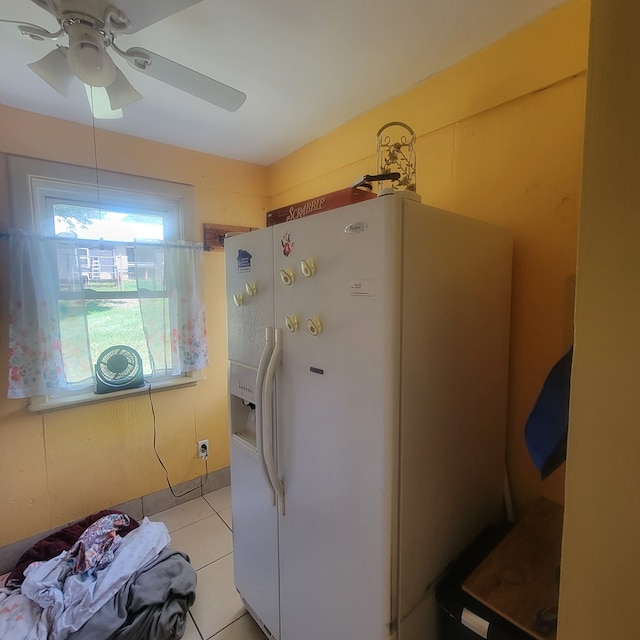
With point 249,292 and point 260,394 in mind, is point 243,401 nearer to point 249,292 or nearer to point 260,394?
point 260,394

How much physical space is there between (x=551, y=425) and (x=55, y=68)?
1834 millimetres

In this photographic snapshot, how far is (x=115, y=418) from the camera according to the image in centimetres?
212

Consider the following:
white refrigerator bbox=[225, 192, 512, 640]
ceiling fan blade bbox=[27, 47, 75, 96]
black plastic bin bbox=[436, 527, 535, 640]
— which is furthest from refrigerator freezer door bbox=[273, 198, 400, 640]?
ceiling fan blade bbox=[27, 47, 75, 96]

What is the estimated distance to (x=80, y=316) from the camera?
1940 millimetres

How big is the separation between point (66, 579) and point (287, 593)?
44.9 inches

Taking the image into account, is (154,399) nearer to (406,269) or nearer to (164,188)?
(164,188)

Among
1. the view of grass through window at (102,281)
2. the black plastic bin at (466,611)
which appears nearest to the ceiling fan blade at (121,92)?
the view of grass through window at (102,281)

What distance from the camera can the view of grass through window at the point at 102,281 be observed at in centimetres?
192

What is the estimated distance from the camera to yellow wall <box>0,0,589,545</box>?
122 centimetres

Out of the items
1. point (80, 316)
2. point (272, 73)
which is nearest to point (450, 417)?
point (272, 73)

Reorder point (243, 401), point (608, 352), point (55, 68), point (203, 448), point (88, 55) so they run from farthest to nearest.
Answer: point (203, 448) < point (243, 401) < point (55, 68) < point (88, 55) < point (608, 352)

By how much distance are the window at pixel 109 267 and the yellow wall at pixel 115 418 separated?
3.6 inches

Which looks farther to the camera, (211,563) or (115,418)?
(115,418)

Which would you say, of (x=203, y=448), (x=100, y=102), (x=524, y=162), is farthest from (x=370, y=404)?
(x=203, y=448)
